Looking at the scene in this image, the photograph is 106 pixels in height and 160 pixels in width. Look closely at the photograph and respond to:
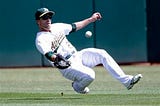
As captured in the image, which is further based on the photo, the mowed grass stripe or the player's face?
the player's face

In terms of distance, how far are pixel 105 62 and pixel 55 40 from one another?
85cm

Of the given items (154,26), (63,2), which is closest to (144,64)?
(154,26)

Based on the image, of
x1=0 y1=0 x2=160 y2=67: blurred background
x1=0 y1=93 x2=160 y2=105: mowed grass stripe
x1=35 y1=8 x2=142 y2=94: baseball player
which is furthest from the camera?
x1=0 y1=0 x2=160 y2=67: blurred background

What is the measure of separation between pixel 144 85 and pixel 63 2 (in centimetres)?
666

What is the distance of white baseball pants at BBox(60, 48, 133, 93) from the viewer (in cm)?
1070

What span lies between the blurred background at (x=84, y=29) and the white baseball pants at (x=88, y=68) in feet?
27.6

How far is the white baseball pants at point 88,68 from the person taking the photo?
10703mm

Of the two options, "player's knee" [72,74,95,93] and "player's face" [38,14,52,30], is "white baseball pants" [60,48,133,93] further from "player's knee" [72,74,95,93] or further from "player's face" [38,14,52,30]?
"player's face" [38,14,52,30]

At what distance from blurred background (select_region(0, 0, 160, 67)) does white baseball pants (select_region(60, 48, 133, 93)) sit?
8423 millimetres

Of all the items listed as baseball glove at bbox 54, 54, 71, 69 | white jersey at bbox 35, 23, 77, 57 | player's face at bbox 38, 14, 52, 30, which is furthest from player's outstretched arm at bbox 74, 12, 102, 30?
baseball glove at bbox 54, 54, 71, 69

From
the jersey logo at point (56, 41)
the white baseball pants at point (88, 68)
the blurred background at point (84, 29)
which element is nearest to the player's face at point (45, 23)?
the jersey logo at point (56, 41)

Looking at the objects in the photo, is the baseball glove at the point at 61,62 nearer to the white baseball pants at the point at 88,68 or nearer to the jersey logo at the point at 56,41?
the white baseball pants at the point at 88,68

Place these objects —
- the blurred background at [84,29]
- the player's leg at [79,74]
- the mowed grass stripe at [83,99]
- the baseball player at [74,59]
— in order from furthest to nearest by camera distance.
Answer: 1. the blurred background at [84,29]
2. the player's leg at [79,74]
3. the baseball player at [74,59]
4. the mowed grass stripe at [83,99]

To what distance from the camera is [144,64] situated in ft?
67.9
